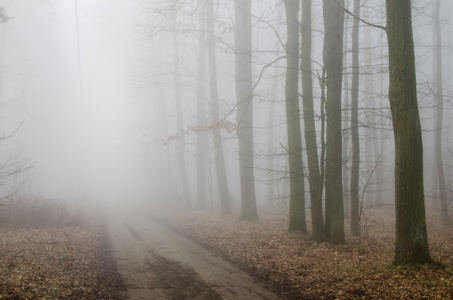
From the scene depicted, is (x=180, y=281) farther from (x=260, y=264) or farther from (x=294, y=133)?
(x=294, y=133)

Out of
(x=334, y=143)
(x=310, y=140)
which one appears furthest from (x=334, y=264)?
(x=310, y=140)

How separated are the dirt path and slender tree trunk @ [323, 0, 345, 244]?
3.31 metres

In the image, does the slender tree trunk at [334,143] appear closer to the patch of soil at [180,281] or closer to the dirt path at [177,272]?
the dirt path at [177,272]

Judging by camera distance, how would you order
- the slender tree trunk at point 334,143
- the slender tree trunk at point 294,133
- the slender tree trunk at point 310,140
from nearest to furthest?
the slender tree trunk at point 334,143
the slender tree trunk at point 310,140
the slender tree trunk at point 294,133

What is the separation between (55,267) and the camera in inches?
294

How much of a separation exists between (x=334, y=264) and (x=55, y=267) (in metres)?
6.15

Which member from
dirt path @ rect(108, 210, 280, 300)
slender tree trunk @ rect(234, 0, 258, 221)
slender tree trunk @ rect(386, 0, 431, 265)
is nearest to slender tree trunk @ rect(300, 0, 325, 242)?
dirt path @ rect(108, 210, 280, 300)

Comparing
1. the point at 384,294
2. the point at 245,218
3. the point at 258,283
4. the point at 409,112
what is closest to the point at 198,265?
the point at 258,283

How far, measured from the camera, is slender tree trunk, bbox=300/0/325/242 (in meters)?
9.65

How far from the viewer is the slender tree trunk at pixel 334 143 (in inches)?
366

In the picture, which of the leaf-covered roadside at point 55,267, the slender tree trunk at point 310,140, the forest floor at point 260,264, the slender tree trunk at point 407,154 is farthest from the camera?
the slender tree trunk at point 310,140

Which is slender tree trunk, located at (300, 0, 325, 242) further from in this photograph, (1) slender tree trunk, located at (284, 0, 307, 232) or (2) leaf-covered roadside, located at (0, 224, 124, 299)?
(2) leaf-covered roadside, located at (0, 224, 124, 299)

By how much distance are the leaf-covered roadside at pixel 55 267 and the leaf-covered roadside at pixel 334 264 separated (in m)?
3.11

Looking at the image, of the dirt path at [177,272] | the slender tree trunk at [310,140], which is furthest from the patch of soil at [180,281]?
the slender tree trunk at [310,140]
